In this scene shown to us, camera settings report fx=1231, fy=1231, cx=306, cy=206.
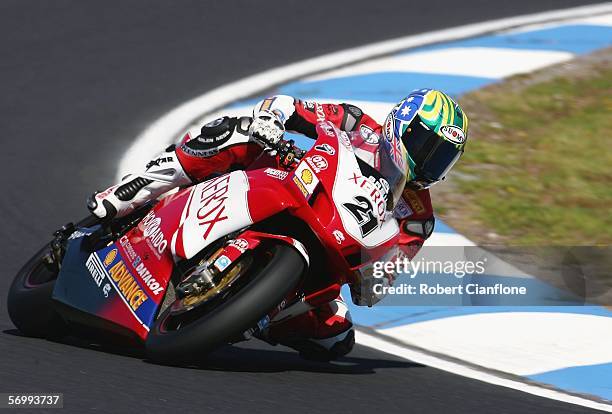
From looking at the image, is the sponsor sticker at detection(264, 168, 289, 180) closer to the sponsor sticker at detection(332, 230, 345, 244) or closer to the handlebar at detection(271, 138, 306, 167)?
the handlebar at detection(271, 138, 306, 167)

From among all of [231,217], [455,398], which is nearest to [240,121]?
[231,217]

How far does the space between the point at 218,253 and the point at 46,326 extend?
1.17 meters

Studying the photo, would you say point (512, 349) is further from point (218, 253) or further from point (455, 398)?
point (218, 253)

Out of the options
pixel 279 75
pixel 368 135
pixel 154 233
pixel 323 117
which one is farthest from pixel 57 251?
pixel 279 75

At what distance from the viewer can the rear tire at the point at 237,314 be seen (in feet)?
16.4

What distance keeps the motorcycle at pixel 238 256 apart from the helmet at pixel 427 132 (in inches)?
3.3

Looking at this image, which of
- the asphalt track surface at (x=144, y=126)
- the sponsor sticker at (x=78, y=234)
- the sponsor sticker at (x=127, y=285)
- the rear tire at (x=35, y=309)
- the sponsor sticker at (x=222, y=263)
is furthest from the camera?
the sponsor sticker at (x=78, y=234)

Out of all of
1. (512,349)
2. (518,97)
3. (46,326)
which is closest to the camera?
(46,326)

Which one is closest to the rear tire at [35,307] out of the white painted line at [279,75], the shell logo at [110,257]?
the shell logo at [110,257]

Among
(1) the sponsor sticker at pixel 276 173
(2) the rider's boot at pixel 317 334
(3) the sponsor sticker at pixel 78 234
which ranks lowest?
(2) the rider's boot at pixel 317 334

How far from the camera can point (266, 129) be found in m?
5.61

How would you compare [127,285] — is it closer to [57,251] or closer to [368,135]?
[57,251]

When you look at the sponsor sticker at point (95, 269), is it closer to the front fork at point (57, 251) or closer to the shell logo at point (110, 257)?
the shell logo at point (110, 257)

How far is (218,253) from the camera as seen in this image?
5270 mm
